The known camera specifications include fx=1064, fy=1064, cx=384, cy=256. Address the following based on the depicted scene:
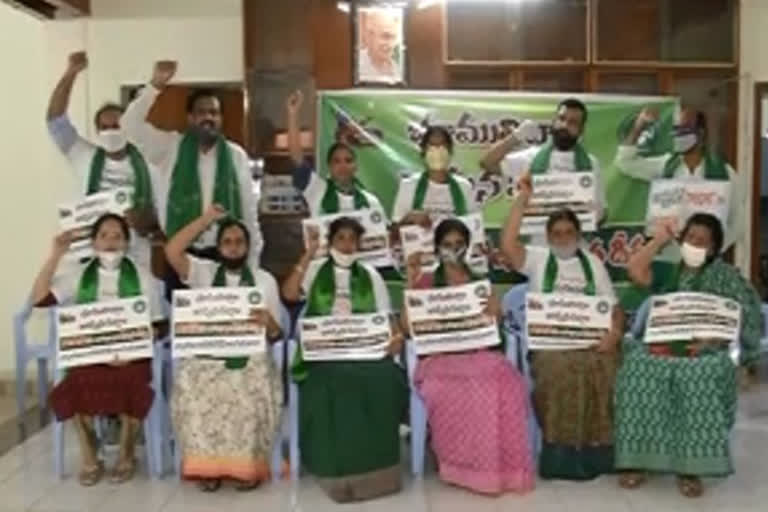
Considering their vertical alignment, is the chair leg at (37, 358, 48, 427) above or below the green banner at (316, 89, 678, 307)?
below

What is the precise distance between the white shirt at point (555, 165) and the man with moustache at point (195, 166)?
4.66 feet

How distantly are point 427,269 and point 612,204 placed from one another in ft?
5.43

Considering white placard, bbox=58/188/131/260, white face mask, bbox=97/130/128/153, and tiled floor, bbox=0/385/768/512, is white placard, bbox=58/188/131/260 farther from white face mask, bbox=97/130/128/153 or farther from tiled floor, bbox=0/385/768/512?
tiled floor, bbox=0/385/768/512

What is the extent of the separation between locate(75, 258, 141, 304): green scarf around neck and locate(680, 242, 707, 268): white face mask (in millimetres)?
2181

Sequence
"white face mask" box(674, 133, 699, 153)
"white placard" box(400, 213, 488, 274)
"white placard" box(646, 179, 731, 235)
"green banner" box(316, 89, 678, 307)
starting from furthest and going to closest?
1. "green banner" box(316, 89, 678, 307)
2. "white face mask" box(674, 133, 699, 153)
3. "white placard" box(646, 179, 731, 235)
4. "white placard" box(400, 213, 488, 274)

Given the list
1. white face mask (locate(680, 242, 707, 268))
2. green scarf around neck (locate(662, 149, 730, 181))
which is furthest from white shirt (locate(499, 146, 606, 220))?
white face mask (locate(680, 242, 707, 268))

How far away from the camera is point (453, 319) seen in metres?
4.18

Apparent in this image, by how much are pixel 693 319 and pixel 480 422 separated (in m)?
0.90

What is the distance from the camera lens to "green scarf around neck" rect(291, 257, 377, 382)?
13.9 feet

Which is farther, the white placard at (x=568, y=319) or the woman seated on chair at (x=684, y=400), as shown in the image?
the white placard at (x=568, y=319)

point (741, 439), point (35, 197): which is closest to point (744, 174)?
point (741, 439)

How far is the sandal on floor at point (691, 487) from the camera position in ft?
13.2

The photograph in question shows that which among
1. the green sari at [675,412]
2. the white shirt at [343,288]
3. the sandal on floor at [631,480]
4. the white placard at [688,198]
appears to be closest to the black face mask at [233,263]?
the white shirt at [343,288]

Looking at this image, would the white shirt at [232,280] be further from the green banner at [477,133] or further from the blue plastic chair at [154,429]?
the green banner at [477,133]
